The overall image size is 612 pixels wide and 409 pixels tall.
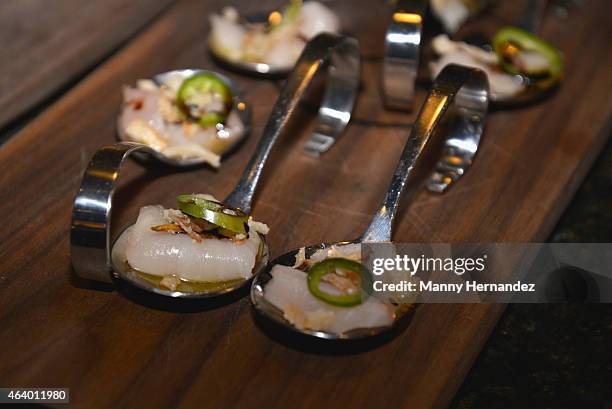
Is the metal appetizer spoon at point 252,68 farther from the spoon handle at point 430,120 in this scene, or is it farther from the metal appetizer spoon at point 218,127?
the spoon handle at point 430,120

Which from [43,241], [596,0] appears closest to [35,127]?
[43,241]

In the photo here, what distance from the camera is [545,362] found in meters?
1.72

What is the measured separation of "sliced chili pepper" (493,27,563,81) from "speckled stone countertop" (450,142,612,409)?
82 centimetres

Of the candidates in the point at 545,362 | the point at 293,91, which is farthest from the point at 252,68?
the point at 545,362

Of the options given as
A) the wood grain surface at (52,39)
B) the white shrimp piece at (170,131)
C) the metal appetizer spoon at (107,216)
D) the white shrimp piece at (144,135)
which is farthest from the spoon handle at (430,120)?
the wood grain surface at (52,39)

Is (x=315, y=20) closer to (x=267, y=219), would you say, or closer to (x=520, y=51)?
(x=520, y=51)

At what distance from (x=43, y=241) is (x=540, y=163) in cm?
130

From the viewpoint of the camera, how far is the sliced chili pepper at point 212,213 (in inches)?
66.6

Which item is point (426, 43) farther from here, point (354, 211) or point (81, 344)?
point (81, 344)

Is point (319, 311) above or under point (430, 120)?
under

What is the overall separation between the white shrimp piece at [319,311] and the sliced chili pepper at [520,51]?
107 centimetres

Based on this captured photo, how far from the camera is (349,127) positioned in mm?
2248

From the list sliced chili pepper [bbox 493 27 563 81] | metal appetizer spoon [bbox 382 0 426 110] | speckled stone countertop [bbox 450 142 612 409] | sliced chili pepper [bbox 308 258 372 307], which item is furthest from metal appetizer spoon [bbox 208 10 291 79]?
speckled stone countertop [bbox 450 142 612 409]

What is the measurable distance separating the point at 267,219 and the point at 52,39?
1111mm
